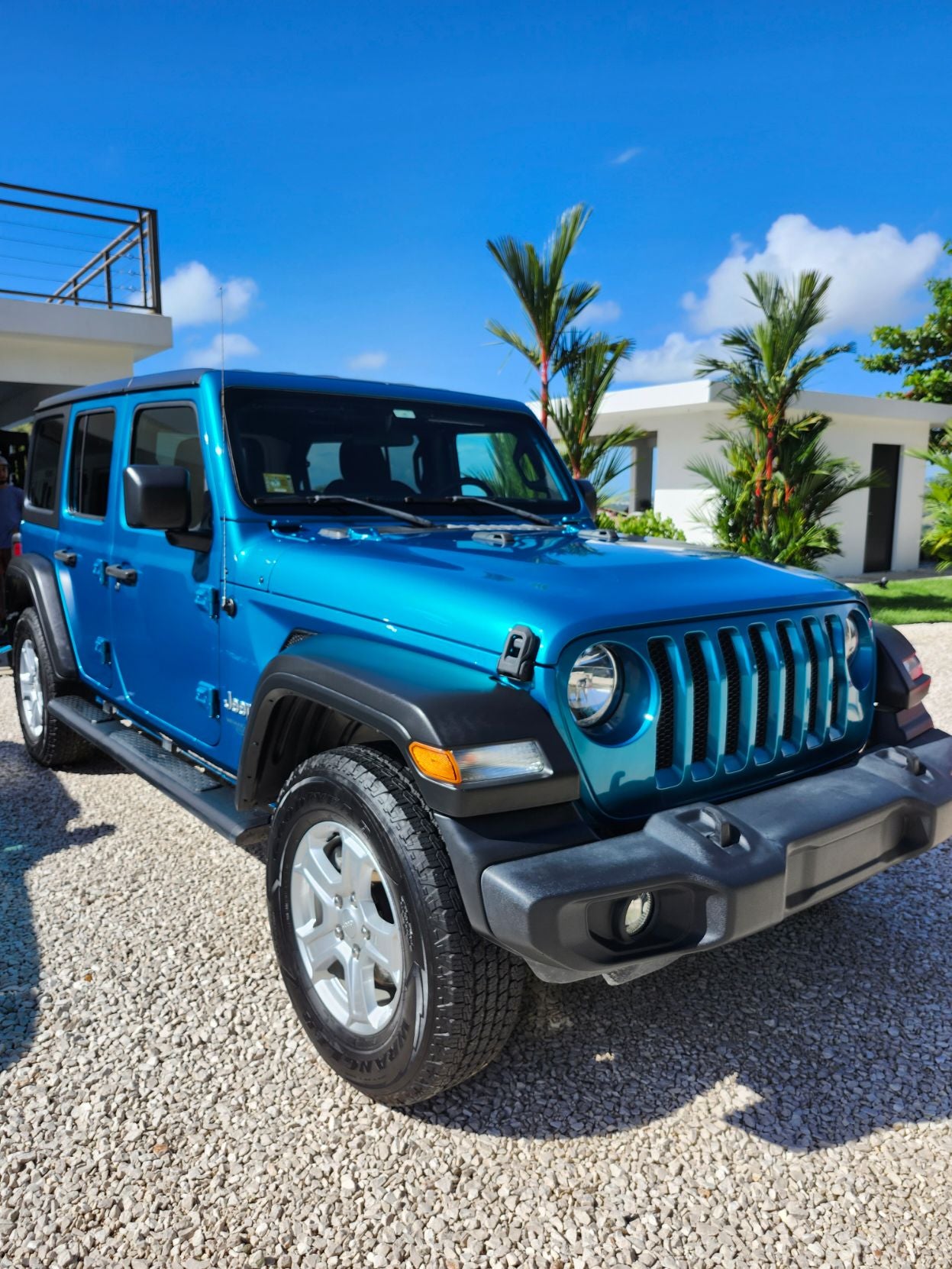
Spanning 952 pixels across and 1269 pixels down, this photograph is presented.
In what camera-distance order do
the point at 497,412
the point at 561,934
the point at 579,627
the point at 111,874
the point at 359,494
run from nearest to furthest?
the point at 561,934 < the point at 579,627 < the point at 359,494 < the point at 111,874 < the point at 497,412

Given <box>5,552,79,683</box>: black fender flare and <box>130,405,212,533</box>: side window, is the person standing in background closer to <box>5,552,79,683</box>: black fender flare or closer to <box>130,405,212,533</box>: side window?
<box>5,552,79,683</box>: black fender flare

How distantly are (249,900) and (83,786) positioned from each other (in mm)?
1816

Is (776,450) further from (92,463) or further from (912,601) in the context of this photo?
(92,463)

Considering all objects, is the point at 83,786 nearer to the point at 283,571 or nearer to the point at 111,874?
the point at 111,874

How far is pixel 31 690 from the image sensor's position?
5281 millimetres

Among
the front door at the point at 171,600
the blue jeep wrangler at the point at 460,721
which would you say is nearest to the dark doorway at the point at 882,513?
the blue jeep wrangler at the point at 460,721

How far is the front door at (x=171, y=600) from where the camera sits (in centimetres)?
331

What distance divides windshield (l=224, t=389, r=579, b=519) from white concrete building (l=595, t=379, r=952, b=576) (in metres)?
11.6

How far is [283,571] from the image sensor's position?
2.92 metres

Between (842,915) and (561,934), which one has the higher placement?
(561,934)

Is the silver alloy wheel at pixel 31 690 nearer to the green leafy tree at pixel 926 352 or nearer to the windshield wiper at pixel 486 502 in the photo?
the windshield wiper at pixel 486 502

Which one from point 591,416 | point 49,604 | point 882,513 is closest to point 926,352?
point 882,513

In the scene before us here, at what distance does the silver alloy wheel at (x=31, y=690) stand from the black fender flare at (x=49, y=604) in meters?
0.29

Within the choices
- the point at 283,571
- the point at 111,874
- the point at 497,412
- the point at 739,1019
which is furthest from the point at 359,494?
the point at 739,1019
